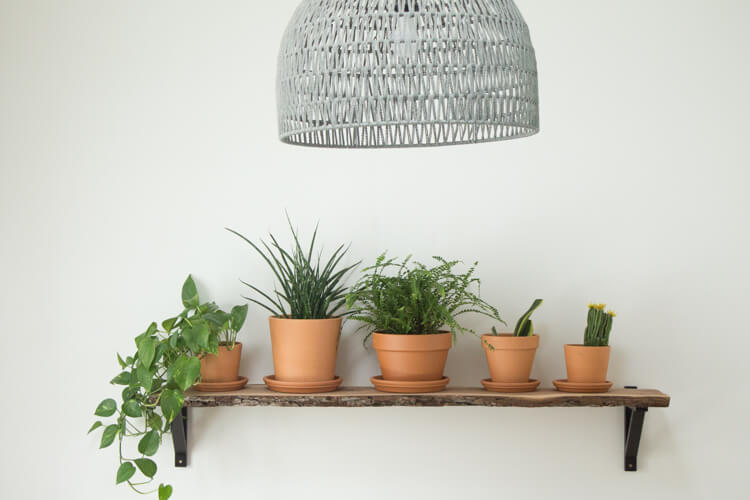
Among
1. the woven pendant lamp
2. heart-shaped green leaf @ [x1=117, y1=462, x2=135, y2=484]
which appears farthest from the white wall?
the woven pendant lamp

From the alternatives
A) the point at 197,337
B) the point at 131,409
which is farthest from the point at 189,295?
the point at 131,409

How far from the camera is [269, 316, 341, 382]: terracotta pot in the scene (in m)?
1.54

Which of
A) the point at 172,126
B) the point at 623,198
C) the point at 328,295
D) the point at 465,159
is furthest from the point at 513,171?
the point at 172,126

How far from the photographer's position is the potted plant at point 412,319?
1.52 metres

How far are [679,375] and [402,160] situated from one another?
80 cm

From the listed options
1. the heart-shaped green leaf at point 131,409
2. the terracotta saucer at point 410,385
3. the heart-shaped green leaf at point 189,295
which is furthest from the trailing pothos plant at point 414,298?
the heart-shaped green leaf at point 131,409

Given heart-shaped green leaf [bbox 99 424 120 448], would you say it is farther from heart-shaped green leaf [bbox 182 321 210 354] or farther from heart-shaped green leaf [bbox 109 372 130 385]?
heart-shaped green leaf [bbox 182 321 210 354]

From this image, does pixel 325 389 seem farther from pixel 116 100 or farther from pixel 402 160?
pixel 116 100

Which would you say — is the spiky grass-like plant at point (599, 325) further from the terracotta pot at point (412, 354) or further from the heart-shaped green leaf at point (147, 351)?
the heart-shaped green leaf at point (147, 351)

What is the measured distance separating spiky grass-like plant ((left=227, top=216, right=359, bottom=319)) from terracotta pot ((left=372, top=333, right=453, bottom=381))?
14 cm

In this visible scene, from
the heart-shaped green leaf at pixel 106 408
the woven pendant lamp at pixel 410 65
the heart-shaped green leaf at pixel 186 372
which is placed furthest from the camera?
the heart-shaped green leaf at pixel 106 408

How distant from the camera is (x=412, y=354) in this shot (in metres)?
1.52

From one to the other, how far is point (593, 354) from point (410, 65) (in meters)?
0.95

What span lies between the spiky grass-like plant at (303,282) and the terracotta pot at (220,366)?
0.42 feet
